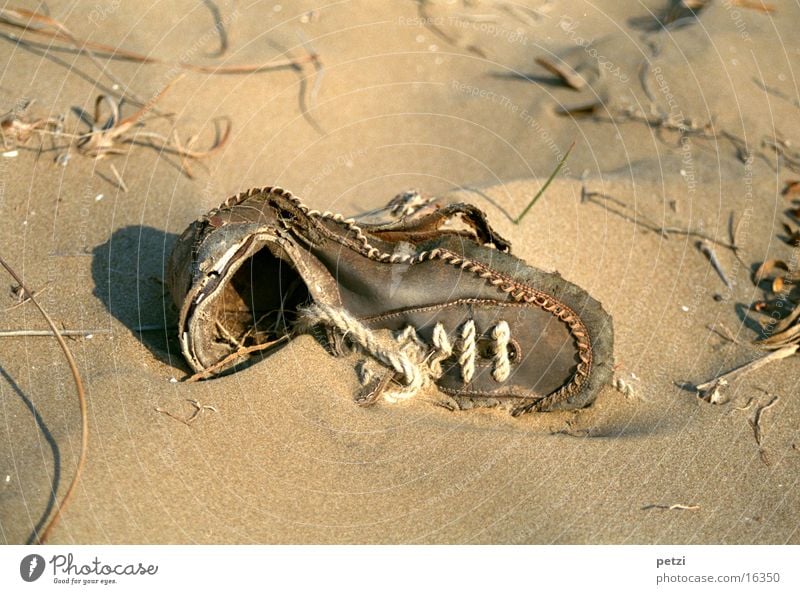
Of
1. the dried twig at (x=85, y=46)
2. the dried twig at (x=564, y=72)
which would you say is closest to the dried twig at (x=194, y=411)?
the dried twig at (x=85, y=46)

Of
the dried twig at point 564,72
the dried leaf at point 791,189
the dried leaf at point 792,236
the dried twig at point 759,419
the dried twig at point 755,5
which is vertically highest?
the dried twig at point 755,5

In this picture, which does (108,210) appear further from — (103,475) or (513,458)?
(513,458)

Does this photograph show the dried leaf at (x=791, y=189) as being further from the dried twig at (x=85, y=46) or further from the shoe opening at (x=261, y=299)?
the dried twig at (x=85, y=46)

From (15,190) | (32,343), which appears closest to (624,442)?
(32,343)

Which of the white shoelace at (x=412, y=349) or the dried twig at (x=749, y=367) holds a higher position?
the white shoelace at (x=412, y=349)

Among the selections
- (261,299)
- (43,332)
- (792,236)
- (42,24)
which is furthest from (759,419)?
(42,24)

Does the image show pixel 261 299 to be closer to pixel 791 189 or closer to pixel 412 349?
pixel 412 349

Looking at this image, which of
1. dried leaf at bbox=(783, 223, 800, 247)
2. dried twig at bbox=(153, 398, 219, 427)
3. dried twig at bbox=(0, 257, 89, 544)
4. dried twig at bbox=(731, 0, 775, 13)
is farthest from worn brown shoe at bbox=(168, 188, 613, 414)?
dried twig at bbox=(731, 0, 775, 13)
